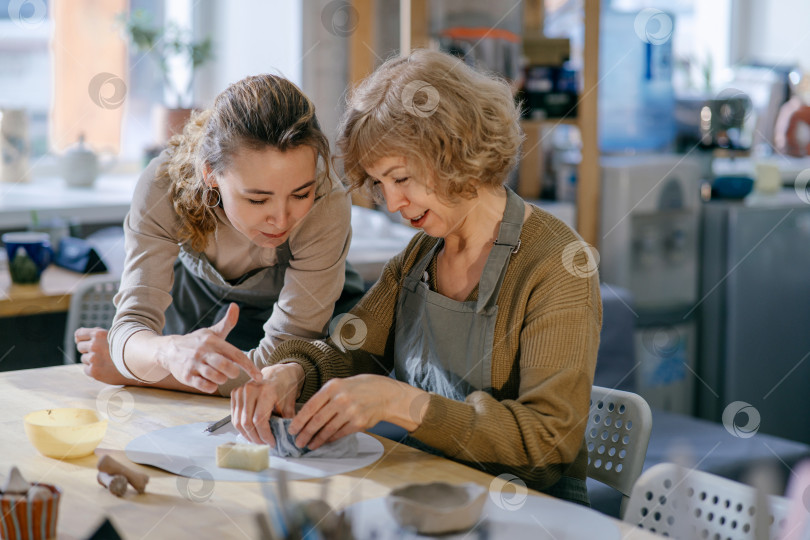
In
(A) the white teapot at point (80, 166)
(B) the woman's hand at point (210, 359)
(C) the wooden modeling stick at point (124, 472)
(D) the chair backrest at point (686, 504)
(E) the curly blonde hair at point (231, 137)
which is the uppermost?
(E) the curly blonde hair at point (231, 137)

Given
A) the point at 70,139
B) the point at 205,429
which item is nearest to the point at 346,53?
the point at 70,139

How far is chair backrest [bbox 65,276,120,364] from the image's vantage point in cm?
193

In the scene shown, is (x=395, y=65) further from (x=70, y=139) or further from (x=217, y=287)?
(x=70, y=139)

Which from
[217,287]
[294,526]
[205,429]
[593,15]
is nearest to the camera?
[294,526]

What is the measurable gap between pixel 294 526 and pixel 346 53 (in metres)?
2.63

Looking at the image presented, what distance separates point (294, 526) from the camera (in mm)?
779

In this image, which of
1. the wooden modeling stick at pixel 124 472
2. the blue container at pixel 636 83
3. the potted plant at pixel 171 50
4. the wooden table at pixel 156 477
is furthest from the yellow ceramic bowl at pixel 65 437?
the blue container at pixel 636 83

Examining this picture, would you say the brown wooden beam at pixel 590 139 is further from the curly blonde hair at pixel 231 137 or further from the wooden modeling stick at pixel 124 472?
the wooden modeling stick at pixel 124 472

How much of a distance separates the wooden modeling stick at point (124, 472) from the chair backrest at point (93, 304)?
98 centimetres

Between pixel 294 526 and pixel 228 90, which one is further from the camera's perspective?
pixel 228 90

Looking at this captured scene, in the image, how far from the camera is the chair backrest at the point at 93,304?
1.93 m

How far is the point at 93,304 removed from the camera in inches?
76.6

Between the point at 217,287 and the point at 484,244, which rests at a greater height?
the point at 484,244

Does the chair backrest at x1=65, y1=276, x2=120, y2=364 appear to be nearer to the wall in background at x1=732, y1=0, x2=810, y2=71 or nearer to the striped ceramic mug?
the striped ceramic mug
